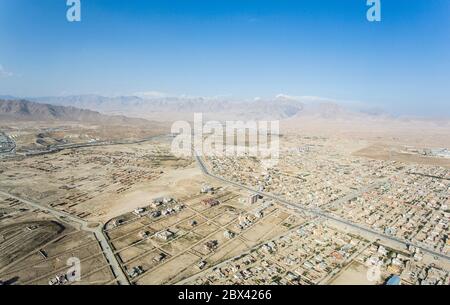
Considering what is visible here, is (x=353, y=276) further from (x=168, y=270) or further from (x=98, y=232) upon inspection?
(x=98, y=232)

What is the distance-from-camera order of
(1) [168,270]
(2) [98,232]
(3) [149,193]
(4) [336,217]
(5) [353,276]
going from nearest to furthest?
(5) [353,276] → (1) [168,270] → (2) [98,232] → (4) [336,217] → (3) [149,193]

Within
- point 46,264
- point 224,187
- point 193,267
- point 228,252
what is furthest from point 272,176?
point 46,264

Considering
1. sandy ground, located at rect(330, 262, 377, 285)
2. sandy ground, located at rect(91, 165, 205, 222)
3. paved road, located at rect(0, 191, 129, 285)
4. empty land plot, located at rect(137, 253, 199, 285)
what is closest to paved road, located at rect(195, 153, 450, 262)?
sandy ground, located at rect(91, 165, 205, 222)

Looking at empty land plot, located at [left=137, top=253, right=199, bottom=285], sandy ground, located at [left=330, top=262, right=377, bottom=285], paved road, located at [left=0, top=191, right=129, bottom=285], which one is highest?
paved road, located at [left=0, top=191, right=129, bottom=285]

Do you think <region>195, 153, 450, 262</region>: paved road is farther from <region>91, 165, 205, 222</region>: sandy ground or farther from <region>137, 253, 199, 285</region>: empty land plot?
<region>137, 253, 199, 285</region>: empty land plot

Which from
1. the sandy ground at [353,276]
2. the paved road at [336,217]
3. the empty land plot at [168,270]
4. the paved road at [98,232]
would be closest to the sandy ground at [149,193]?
the paved road at [98,232]

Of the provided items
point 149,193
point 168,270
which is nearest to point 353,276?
point 168,270

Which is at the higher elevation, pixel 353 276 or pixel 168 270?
pixel 168 270

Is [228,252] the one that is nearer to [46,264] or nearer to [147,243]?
[147,243]

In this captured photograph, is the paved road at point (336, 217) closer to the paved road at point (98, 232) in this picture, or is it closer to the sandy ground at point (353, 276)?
the sandy ground at point (353, 276)
